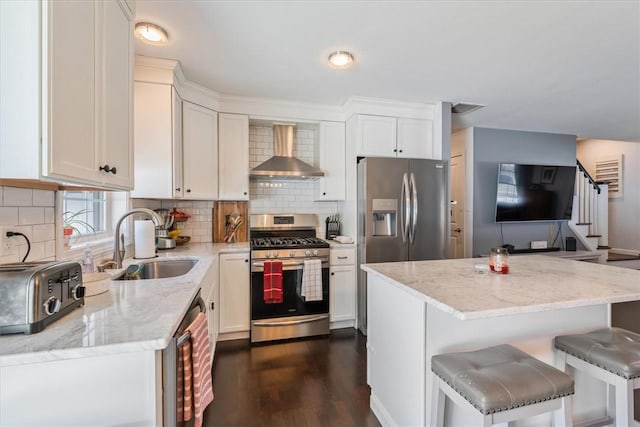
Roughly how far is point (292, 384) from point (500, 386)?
5.03 feet

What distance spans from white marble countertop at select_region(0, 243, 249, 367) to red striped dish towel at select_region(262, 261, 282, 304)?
1383 millimetres

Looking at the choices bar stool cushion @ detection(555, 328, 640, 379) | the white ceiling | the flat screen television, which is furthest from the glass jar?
the flat screen television

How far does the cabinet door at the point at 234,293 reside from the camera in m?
2.87

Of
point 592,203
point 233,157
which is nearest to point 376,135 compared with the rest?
point 233,157

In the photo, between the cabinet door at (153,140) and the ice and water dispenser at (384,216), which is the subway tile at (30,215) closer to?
the cabinet door at (153,140)

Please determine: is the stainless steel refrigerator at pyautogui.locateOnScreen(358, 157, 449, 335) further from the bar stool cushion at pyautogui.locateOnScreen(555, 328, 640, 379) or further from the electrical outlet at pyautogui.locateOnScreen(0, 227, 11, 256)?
the electrical outlet at pyautogui.locateOnScreen(0, 227, 11, 256)

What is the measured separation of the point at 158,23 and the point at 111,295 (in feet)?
5.51

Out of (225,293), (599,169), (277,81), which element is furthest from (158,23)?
(599,169)

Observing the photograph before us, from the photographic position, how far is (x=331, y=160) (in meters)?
3.48

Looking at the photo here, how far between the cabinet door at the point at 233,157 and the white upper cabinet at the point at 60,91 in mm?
1828

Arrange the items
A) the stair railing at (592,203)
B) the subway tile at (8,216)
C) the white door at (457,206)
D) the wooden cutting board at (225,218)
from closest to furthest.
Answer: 1. the subway tile at (8,216)
2. the wooden cutting board at (225,218)
3. the white door at (457,206)
4. the stair railing at (592,203)

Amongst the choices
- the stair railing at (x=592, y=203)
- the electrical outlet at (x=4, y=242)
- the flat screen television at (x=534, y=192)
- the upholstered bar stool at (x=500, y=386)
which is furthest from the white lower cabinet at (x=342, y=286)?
the stair railing at (x=592, y=203)

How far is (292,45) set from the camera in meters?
2.14

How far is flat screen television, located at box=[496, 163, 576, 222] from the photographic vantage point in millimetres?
4332
